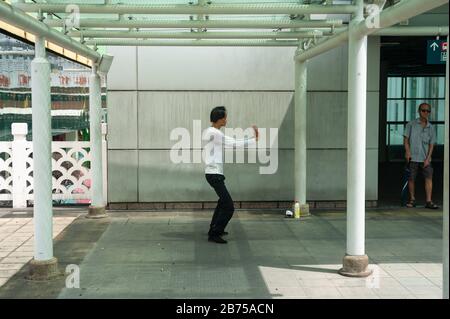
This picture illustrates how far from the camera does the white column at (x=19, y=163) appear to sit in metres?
9.66

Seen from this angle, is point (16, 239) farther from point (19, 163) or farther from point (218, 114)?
point (218, 114)

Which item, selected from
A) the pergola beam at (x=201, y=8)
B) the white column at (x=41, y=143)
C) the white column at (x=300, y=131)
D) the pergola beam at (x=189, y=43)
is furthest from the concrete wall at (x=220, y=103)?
the white column at (x=41, y=143)

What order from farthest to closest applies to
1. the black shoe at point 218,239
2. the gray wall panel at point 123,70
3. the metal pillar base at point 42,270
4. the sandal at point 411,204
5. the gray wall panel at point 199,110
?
the sandal at point 411,204 → the gray wall panel at point 199,110 → the gray wall panel at point 123,70 → the black shoe at point 218,239 → the metal pillar base at point 42,270

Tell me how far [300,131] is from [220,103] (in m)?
1.53

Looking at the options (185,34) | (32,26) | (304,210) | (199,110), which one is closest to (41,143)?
(32,26)

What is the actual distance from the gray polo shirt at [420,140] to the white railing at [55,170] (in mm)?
5227

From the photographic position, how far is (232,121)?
31.4 feet

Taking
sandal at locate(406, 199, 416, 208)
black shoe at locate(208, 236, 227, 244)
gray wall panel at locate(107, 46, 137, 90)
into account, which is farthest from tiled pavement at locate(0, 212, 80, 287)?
sandal at locate(406, 199, 416, 208)

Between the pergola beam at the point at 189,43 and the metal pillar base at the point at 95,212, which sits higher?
the pergola beam at the point at 189,43

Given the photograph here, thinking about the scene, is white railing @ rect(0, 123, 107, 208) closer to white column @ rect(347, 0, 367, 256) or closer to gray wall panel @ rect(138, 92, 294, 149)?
gray wall panel @ rect(138, 92, 294, 149)

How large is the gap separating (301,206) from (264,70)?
2387mm

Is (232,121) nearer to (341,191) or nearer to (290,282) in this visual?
(341,191)

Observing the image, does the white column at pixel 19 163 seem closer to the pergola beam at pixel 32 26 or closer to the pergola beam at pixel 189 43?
the pergola beam at pixel 189 43
